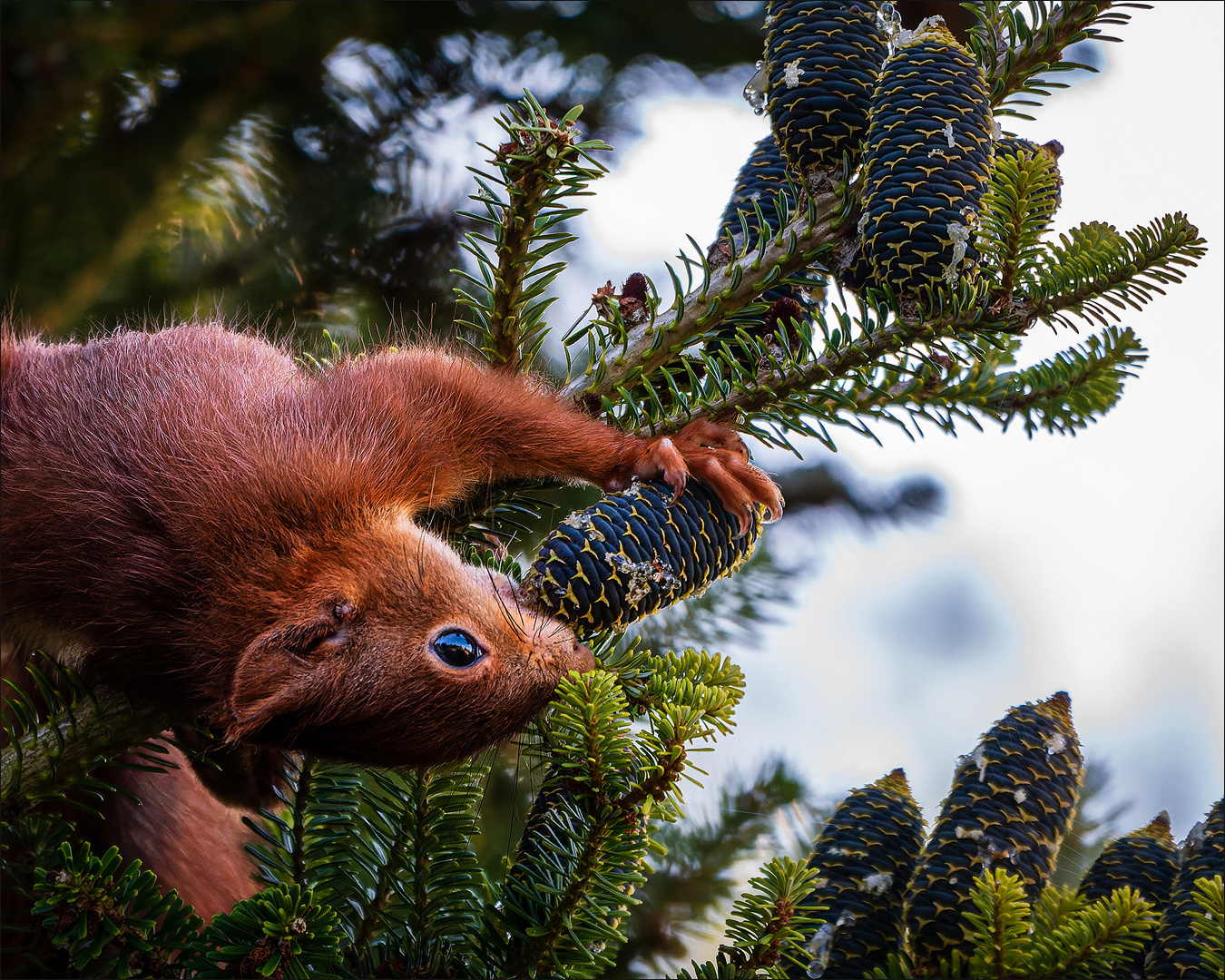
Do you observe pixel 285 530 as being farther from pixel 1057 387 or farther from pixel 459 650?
pixel 1057 387

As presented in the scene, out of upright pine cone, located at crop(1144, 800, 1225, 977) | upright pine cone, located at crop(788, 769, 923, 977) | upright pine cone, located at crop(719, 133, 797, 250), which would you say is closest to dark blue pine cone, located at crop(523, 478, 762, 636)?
upright pine cone, located at crop(788, 769, 923, 977)

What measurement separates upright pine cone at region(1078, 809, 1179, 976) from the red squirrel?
50cm

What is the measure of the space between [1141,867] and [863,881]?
26cm

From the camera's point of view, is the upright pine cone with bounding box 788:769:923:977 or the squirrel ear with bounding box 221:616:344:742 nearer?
the upright pine cone with bounding box 788:769:923:977

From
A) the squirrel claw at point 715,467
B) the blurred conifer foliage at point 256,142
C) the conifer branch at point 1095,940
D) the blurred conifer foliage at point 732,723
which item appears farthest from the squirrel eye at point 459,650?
the blurred conifer foliage at point 256,142

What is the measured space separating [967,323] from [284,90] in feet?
6.68

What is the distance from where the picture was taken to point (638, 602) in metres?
1.04

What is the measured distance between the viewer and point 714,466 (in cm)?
113

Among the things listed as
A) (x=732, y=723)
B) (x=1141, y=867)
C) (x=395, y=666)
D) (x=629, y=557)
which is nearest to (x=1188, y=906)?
(x=1141, y=867)

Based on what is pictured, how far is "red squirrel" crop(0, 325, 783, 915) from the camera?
121 centimetres

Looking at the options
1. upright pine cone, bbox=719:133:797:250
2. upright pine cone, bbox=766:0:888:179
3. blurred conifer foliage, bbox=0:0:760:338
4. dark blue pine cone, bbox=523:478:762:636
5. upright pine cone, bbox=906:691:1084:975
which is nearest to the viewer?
upright pine cone, bbox=906:691:1084:975

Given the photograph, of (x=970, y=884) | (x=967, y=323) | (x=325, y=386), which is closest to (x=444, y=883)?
(x=970, y=884)

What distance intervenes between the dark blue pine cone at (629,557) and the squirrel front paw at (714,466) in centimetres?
2

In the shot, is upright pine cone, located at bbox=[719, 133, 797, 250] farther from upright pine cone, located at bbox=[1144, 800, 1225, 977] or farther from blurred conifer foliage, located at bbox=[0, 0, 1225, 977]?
upright pine cone, located at bbox=[1144, 800, 1225, 977]
